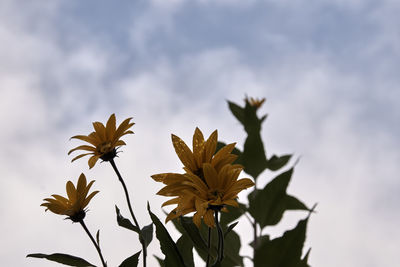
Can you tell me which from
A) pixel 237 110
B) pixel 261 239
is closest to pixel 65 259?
pixel 261 239

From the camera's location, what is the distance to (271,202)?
1.23 metres

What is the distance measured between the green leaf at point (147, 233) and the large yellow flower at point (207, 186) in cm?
Result: 17

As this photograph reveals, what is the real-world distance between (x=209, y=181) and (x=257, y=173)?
895 millimetres

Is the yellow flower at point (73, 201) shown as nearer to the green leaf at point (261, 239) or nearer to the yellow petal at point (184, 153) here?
the yellow petal at point (184, 153)

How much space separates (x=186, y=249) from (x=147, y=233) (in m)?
0.10

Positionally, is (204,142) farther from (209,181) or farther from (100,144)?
(100,144)

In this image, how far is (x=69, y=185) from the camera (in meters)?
0.96

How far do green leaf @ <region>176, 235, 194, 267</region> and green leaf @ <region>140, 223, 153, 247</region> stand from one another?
7 centimetres

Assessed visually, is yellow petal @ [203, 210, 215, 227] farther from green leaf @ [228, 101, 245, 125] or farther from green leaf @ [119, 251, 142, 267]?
green leaf @ [228, 101, 245, 125]

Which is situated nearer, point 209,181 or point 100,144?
point 209,181

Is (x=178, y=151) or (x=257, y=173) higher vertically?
(x=257, y=173)

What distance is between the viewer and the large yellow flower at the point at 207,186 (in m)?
0.70

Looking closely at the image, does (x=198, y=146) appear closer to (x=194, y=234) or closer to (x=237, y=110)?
(x=194, y=234)

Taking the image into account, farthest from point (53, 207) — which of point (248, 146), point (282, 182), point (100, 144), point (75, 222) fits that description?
point (248, 146)
